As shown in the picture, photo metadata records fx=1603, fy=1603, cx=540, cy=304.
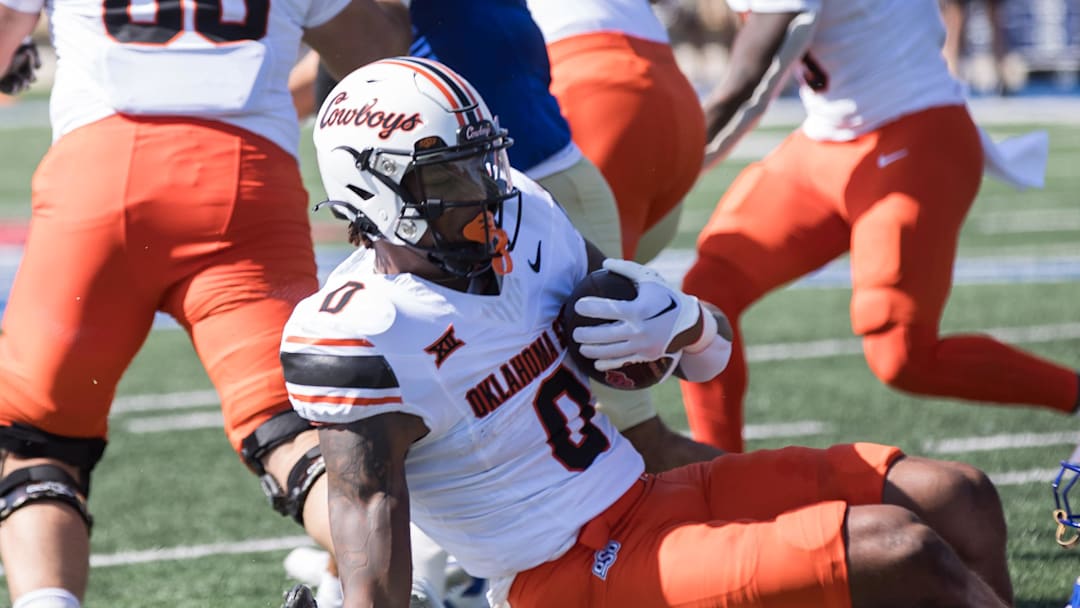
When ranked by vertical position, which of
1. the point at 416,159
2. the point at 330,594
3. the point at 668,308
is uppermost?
the point at 416,159

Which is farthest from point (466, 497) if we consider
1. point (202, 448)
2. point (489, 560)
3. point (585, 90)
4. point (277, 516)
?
point (202, 448)

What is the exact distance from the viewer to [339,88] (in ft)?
9.61

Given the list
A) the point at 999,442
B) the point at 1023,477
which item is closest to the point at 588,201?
the point at 1023,477

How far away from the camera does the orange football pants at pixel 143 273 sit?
3070 millimetres

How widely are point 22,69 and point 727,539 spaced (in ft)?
6.58

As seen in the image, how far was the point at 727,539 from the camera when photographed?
270cm

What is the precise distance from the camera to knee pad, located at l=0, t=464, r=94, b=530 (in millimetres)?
3090

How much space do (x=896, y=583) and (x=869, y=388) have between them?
3840mm

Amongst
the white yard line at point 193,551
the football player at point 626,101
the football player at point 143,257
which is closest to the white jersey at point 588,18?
the football player at point 626,101

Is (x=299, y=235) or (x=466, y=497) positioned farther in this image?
(x=299, y=235)

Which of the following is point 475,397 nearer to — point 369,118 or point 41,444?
point 369,118

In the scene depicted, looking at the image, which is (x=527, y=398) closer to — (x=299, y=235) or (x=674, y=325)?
(x=674, y=325)

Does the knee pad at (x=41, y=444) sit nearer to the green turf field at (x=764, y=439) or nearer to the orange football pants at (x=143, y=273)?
the orange football pants at (x=143, y=273)

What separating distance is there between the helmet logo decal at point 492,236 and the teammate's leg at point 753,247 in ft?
5.42
